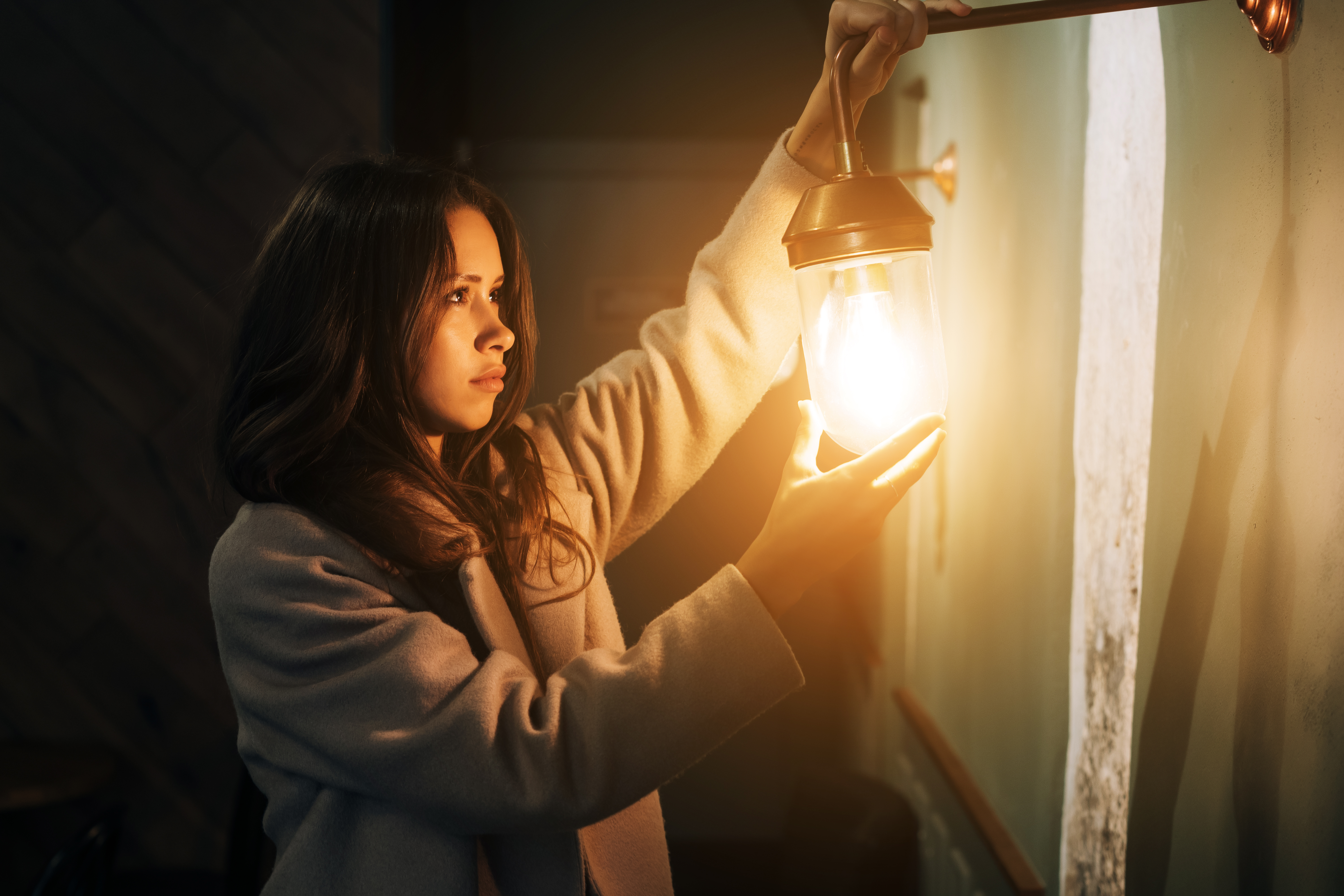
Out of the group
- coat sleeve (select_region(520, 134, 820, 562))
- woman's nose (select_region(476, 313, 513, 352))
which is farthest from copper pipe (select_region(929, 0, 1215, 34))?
woman's nose (select_region(476, 313, 513, 352))

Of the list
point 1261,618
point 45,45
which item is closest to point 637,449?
point 1261,618

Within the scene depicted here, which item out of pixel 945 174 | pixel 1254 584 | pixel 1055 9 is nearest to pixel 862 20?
pixel 1055 9

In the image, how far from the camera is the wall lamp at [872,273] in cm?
59

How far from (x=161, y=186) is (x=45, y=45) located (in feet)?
1.36

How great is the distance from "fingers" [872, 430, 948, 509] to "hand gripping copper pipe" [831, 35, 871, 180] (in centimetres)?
20

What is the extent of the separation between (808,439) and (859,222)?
211 millimetres

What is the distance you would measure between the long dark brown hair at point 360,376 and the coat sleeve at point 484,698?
86mm

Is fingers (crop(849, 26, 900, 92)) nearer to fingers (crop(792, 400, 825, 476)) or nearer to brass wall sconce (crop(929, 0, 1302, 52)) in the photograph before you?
brass wall sconce (crop(929, 0, 1302, 52))

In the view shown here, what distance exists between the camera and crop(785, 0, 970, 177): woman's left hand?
690 millimetres

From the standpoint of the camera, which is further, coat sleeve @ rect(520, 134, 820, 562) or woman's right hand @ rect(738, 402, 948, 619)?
coat sleeve @ rect(520, 134, 820, 562)

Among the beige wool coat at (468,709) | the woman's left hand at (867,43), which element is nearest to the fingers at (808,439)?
the beige wool coat at (468,709)

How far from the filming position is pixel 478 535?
2.87 feet

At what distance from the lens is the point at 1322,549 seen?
1.77ft

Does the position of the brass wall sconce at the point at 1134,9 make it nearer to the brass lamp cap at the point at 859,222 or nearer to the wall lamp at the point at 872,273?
the wall lamp at the point at 872,273
